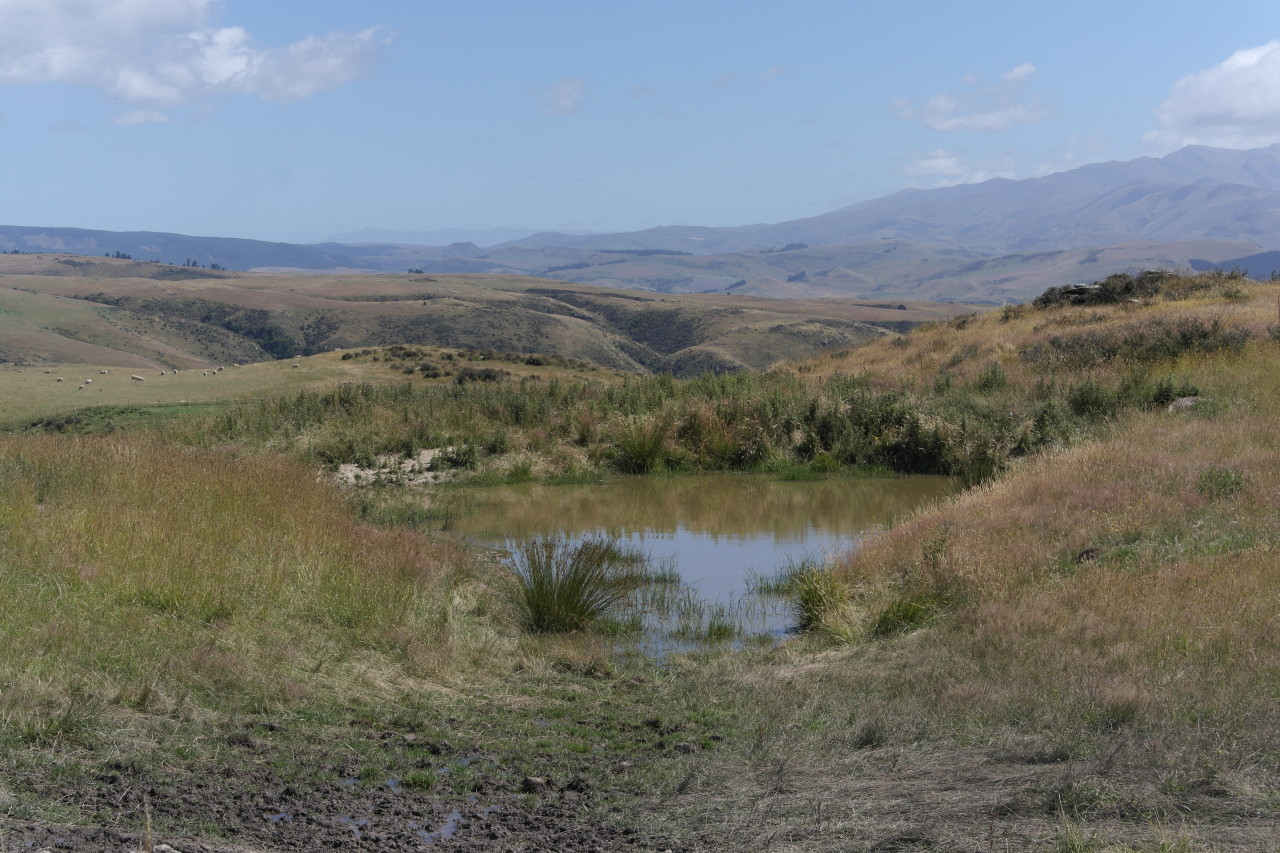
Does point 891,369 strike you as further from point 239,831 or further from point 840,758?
point 239,831

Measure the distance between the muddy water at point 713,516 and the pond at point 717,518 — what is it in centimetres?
2

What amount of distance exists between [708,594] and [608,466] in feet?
29.8

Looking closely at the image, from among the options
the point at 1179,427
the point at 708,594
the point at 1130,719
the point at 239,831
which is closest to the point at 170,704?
the point at 239,831

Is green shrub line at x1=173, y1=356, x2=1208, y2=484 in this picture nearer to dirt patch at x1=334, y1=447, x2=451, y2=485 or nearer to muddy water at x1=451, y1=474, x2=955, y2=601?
dirt patch at x1=334, y1=447, x2=451, y2=485

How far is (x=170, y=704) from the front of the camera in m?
6.28

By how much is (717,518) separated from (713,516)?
179 millimetres

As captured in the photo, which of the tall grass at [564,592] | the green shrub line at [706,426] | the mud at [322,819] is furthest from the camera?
the green shrub line at [706,426]

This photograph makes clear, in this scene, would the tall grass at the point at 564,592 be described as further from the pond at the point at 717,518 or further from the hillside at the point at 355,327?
the hillside at the point at 355,327

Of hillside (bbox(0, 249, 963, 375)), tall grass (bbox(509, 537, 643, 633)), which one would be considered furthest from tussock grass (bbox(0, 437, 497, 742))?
hillside (bbox(0, 249, 963, 375))

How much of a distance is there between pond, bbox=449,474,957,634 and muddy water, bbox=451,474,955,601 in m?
0.02

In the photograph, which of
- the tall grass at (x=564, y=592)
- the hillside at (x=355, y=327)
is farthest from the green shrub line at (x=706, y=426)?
the hillside at (x=355, y=327)

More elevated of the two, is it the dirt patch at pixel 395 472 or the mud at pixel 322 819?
the mud at pixel 322 819

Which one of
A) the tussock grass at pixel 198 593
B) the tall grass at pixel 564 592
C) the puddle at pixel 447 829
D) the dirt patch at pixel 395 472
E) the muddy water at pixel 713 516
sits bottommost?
the muddy water at pixel 713 516

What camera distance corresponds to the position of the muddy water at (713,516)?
44.8 ft
